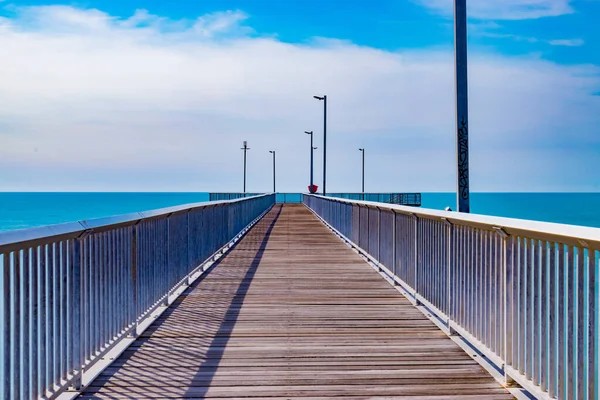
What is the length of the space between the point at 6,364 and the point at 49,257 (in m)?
0.77

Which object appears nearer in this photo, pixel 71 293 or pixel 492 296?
pixel 71 293

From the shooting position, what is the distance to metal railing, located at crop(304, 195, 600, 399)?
3285 millimetres

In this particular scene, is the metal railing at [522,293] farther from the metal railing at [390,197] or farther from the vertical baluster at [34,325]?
the metal railing at [390,197]

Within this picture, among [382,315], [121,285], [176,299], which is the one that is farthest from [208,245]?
[121,285]

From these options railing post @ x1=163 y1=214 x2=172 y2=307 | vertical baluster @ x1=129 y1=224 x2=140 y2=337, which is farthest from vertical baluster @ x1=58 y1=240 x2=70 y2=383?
railing post @ x1=163 y1=214 x2=172 y2=307

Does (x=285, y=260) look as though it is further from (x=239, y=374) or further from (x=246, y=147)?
(x=246, y=147)

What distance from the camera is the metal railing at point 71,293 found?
3.30 m

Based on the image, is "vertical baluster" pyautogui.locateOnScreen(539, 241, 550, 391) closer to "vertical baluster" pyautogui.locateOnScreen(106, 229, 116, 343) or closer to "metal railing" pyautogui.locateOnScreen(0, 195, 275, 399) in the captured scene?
"metal railing" pyautogui.locateOnScreen(0, 195, 275, 399)

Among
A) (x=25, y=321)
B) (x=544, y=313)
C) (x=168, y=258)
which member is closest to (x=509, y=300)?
(x=544, y=313)

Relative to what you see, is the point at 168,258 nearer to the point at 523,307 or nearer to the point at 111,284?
the point at 111,284

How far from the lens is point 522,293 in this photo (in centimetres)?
405

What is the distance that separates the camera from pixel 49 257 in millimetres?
3758

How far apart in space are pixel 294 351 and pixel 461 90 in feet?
14.0

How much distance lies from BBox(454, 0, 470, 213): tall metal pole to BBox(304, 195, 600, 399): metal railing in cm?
121
